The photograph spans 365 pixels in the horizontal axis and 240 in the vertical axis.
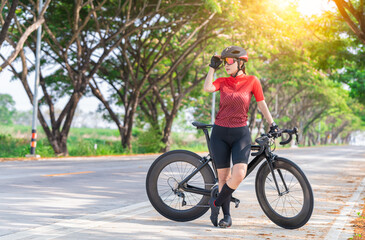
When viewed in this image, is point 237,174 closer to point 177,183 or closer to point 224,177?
point 224,177

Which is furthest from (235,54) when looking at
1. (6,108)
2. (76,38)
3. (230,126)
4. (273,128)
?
(6,108)

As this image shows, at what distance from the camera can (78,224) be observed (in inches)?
247

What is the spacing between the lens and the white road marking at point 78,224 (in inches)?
218

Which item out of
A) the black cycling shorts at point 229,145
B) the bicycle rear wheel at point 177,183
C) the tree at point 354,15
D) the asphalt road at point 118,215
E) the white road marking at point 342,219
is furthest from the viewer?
the tree at point 354,15

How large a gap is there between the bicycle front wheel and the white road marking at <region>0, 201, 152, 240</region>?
1844 millimetres

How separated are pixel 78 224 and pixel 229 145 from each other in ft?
6.54

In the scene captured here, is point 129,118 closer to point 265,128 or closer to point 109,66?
point 109,66

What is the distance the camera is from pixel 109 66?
3075 centimetres

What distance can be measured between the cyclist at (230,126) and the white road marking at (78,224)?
141 cm

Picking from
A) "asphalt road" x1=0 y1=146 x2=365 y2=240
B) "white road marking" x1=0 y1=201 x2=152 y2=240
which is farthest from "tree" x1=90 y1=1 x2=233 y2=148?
"white road marking" x1=0 y1=201 x2=152 y2=240

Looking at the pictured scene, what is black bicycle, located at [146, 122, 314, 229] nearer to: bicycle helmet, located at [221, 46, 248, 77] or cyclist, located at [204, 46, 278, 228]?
cyclist, located at [204, 46, 278, 228]

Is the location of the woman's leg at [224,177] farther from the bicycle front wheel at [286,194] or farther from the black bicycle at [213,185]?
the bicycle front wheel at [286,194]

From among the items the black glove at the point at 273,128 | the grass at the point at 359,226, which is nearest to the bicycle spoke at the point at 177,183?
the black glove at the point at 273,128

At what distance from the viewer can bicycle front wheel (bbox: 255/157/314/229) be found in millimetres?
6059
